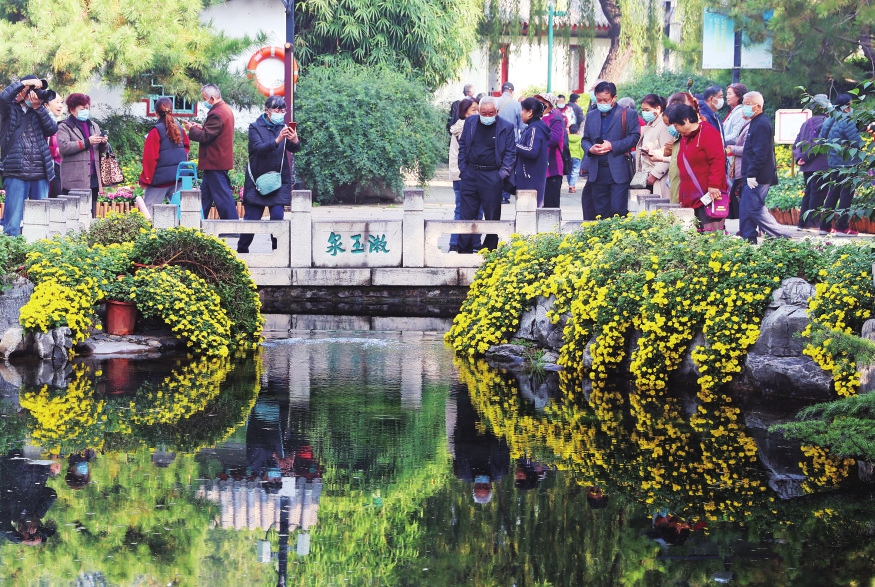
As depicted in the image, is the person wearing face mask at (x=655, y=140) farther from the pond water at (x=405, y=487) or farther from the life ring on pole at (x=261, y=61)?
the life ring on pole at (x=261, y=61)

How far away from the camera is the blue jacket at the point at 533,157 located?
14648 millimetres

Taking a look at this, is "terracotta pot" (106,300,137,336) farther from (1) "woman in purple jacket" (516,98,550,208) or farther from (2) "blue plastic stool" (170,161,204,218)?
(1) "woman in purple jacket" (516,98,550,208)

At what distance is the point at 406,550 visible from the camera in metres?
6.11

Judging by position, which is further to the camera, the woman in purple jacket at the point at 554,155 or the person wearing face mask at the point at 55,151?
the woman in purple jacket at the point at 554,155

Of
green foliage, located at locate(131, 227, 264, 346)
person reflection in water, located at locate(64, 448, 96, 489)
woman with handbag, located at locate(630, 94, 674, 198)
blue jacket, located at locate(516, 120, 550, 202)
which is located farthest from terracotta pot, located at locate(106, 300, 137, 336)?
woman with handbag, located at locate(630, 94, 674, 198)

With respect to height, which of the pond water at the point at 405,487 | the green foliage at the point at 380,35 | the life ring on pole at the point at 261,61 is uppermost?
the green foliage at the point at 380,35

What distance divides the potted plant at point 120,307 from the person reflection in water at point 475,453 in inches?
138

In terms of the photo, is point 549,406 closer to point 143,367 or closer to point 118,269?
point 143,367

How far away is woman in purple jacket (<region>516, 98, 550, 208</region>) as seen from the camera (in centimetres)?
1463

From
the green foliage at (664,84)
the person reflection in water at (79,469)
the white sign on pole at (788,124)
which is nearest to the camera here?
the person reflection in water at (79,469)

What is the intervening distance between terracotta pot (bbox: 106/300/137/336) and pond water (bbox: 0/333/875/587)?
132cm

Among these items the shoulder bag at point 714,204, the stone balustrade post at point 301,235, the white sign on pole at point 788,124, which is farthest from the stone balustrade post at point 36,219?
the white sign on pole at point 788,124

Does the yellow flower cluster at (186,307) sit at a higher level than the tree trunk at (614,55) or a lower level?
lower

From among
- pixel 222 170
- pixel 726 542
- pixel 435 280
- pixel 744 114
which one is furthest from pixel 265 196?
pixel 726 542
